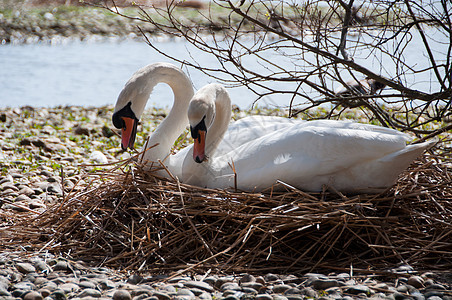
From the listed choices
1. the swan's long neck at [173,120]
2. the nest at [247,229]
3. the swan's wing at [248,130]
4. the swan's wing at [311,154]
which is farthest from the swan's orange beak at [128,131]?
the swan's wing at [311,154]

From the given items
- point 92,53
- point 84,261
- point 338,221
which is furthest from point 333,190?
point 92,53

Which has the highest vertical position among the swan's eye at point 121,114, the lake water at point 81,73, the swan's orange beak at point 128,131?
the swan's eye at point 121,114

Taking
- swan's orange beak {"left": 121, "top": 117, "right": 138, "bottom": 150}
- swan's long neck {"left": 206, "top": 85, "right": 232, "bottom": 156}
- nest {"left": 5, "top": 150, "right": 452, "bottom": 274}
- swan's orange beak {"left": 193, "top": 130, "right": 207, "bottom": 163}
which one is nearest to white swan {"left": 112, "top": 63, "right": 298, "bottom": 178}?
swan's orange beak {"left": 121, "top": 117, "right": 138, "bottom": 150}

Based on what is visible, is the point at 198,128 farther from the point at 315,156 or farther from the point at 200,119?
the point at 315,156

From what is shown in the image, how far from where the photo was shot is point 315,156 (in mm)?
3891

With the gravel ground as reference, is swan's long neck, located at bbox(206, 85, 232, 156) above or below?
above

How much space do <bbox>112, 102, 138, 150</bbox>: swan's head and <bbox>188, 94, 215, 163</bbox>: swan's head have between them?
0.59 m

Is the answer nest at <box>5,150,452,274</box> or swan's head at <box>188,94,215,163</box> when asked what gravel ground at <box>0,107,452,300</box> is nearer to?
nest at <box>5,150,452,274</box>

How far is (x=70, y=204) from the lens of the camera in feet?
13.6

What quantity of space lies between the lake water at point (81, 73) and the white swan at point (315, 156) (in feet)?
14.0

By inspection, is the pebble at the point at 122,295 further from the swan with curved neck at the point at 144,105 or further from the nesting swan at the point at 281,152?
the swan with curved neck at the point at 144,105

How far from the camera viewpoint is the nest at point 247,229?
3514 millimetres

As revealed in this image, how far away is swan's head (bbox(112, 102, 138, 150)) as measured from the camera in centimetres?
417

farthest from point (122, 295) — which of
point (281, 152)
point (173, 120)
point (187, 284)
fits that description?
point (173, 120)
